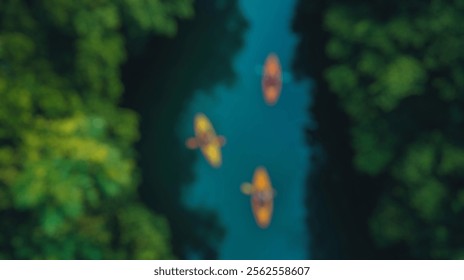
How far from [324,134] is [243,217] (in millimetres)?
1630

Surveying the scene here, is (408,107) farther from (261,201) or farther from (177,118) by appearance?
(177,118)

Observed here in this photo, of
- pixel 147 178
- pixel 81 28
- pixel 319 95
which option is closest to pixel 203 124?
pixel 147 178

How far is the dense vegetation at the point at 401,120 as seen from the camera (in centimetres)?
776

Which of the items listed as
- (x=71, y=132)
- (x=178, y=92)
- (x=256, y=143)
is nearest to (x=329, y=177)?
(x=256, y=143)

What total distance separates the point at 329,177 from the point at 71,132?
415cm

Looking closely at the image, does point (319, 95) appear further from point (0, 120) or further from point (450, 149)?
point (0, 120)

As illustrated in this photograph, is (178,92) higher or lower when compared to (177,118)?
higher

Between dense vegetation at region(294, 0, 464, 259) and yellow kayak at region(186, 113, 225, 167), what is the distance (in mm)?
1697

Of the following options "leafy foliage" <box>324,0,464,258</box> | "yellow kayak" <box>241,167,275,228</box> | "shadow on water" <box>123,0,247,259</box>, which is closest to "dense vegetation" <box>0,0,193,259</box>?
"shadow on water" <box>123,0,247,259</box>

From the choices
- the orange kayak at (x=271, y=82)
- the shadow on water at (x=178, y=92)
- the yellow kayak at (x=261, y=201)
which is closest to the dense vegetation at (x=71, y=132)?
the shadow on water at (x=178, y=92)

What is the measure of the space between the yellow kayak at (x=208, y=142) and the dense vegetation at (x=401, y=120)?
5.57 ft

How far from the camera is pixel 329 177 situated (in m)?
9.56

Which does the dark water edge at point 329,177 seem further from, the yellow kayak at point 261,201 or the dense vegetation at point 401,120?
the yellow kayak at point 261,201
